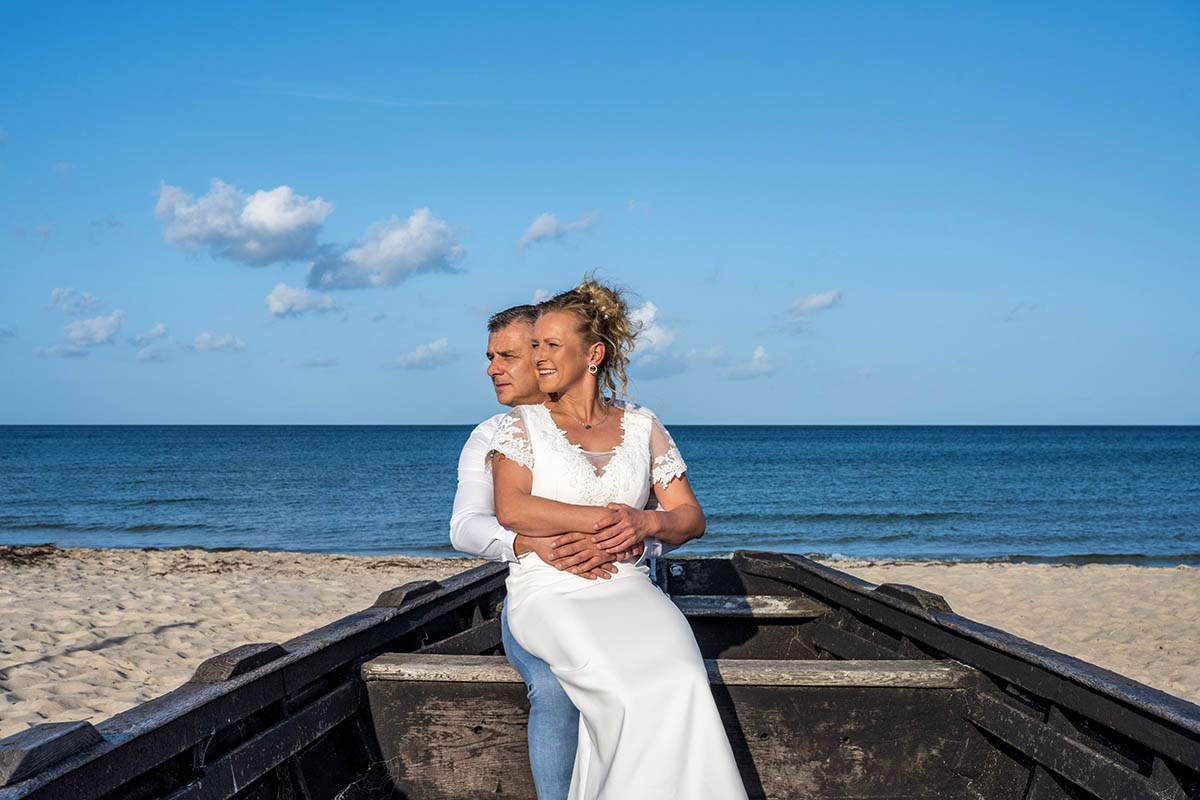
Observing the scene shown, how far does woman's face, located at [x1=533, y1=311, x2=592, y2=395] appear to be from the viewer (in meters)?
2.85

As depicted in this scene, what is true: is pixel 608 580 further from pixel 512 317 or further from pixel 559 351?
pixel 512 317

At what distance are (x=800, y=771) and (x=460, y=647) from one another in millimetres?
1515

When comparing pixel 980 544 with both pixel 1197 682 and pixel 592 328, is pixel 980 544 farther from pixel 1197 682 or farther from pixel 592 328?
pixel 592 328

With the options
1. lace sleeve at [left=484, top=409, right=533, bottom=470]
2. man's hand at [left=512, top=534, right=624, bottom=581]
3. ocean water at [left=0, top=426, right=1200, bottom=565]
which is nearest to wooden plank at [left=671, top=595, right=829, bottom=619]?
man's hand at [left=512, top=534, right=624, bottom=581]

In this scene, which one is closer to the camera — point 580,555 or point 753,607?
point 580,555

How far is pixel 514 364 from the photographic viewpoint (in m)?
3.77

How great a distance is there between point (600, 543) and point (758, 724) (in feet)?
3.06

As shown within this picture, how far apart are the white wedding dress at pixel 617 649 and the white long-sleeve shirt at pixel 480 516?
0.08 meters

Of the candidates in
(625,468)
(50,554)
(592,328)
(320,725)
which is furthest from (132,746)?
(50,554)

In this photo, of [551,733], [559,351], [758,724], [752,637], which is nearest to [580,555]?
[551,733]

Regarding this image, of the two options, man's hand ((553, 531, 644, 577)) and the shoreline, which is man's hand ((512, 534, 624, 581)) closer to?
man's hand ((553, 531, 644, 577))

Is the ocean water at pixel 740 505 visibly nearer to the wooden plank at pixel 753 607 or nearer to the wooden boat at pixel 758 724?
the wooden plank at pixel 753 607

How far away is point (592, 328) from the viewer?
2891mm

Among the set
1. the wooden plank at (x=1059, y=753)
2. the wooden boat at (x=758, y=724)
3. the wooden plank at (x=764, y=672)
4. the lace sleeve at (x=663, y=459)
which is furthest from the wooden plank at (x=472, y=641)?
the wooden plank at (x=1059, y=753)
